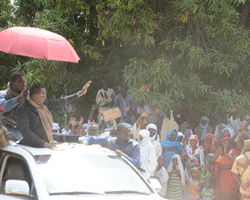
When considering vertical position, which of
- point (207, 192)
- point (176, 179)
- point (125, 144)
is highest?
point (125, 144)

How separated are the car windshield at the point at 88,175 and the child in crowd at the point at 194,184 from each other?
19.7 feet

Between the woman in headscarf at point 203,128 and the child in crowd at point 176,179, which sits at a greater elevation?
the woman in headscarf at point 203,128

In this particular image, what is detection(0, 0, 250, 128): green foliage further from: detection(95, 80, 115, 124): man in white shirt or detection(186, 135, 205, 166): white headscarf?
detection(186, 135, 205, 166): white headscarf

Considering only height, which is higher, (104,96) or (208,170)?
(104,96)

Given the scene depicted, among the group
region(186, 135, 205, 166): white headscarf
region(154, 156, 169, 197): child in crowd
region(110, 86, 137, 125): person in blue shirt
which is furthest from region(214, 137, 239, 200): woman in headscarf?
region(110, 86, 137, 125): person in blue shirt

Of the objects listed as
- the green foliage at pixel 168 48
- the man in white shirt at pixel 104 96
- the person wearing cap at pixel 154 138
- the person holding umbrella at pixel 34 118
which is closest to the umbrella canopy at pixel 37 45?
the person holding umbrella at pixel 34 118

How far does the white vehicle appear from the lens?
502 cm

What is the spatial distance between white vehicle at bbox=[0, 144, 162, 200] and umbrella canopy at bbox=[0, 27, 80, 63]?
1614mm

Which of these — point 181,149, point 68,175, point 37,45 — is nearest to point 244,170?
point 181,149

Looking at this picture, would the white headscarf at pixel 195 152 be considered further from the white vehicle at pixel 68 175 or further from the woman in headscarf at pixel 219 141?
the white vehicle at pixel 68 175

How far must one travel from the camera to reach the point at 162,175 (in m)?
11.3

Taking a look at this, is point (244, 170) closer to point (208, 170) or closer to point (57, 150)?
point (208, 170)

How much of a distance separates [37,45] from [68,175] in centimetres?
252

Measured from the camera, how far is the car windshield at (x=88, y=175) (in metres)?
5.15
